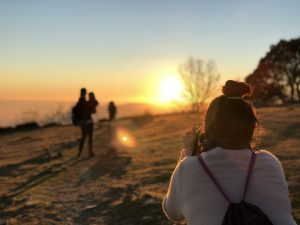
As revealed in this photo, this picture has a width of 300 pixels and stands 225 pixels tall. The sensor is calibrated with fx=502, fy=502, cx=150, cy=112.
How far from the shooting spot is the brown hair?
2691 millimetres

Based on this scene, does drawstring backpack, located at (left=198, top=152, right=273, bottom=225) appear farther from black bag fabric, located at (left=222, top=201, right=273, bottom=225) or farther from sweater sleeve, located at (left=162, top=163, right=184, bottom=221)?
sweater sleeve, located at (left=162, top=163, right=184, bottom=221)

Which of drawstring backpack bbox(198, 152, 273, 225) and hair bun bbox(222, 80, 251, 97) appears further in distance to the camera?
hair bun bbox(222, 80, 251, 97)

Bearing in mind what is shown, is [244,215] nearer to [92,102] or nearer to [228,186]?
[228,186]

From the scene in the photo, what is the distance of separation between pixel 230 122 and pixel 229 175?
11.1 inches

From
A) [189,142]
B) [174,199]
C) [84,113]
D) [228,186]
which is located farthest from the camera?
[84,113]

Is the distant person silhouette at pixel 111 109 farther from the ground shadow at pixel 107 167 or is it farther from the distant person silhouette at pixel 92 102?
the ground shadow at pixel 107 167

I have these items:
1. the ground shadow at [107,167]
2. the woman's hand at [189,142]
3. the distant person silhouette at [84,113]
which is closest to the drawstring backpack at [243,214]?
the woman's hand at [189,142]

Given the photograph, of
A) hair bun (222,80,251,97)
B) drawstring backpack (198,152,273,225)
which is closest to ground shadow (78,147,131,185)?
hair bun (222,80,251,97)

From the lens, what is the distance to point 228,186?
2.65 m

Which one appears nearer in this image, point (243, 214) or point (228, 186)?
A: point (243, 214)

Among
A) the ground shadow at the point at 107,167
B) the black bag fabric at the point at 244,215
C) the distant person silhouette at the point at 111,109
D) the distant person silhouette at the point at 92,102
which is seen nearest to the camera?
the black bag fabric at the point at 244,215

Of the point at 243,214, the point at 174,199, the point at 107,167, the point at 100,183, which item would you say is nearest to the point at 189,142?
the point at 174,199

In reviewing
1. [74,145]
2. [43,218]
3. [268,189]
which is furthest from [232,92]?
[74,145]

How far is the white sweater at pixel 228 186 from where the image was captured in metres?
2.64
